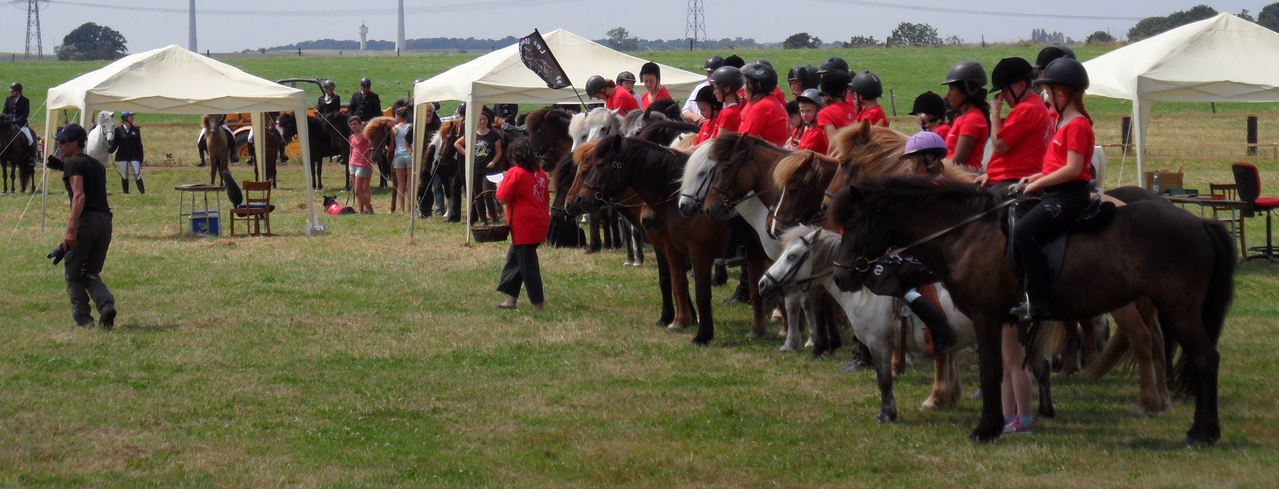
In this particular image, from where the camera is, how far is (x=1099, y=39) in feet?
202

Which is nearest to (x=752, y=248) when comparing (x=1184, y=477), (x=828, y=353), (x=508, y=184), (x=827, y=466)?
(x=828, y=353)

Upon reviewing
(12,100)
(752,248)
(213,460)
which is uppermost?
(12,100)

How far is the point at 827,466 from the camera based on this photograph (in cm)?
552

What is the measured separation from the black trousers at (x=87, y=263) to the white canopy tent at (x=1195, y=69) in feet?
34.3

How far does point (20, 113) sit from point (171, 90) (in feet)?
36.0

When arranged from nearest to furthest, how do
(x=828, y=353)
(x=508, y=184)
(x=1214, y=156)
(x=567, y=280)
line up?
(x=828, y=353), (x=508, y=184), (x=567, y=280), (x=1214, y=156)

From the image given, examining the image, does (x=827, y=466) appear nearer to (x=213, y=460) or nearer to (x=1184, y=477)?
(x=1184, y=477)

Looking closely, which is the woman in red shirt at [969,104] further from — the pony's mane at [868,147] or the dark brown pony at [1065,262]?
the dark brown pony at [1065,262]

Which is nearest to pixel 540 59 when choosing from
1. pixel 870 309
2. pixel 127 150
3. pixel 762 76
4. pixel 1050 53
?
pixel 762 76

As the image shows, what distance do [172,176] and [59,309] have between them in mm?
16871

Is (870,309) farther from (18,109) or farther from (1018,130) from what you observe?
(18,109)

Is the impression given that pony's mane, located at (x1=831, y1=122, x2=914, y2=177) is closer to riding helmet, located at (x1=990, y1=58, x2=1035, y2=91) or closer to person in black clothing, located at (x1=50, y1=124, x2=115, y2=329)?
riding helmet, located at (x1=990, y1=58, x2=1035, y2=91)

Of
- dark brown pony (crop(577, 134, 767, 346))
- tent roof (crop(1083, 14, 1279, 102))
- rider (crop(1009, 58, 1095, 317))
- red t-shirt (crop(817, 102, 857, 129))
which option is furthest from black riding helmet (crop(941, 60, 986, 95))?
tent roof (crop(1083, 14, 1279, 102))

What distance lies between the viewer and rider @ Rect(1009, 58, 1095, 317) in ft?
17.4
